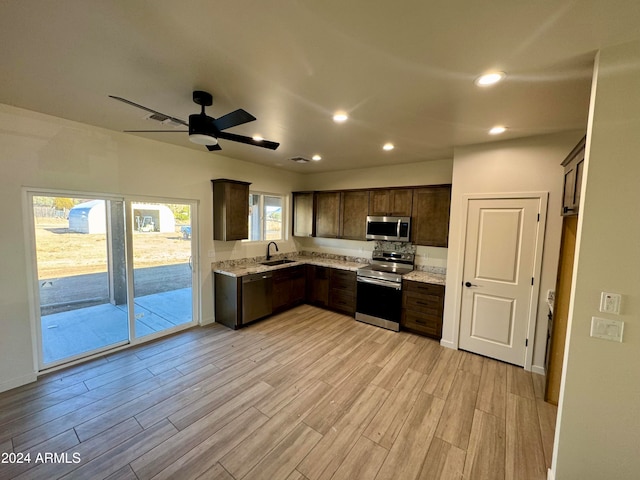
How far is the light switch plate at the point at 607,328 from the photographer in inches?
57.3

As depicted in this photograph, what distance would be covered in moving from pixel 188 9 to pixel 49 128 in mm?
2570

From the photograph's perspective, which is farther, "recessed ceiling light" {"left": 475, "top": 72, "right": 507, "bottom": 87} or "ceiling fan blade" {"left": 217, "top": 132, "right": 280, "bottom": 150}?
"ceiling fan blade" {"left": 217, "top": 132, "right": 280, "bottom": 150}

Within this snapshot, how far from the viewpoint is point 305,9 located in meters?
1.22

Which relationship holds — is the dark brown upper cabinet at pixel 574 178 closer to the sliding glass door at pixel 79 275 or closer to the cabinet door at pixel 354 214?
the cabinet door at pixel 354 214

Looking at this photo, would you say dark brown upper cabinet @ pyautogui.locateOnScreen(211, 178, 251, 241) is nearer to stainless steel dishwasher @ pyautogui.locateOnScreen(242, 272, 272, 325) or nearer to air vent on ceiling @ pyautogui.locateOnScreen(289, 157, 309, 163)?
stainless steel dishwasher @ pyautogui.locateOnScreen(242, 272, 272, 325)

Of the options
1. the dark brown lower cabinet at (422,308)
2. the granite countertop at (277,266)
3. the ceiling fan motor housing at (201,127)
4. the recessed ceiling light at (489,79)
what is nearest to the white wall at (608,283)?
the recessed ceiling light at (489,79)

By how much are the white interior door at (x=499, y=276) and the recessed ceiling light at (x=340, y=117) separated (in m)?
1.98

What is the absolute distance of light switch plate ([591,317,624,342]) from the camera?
4.77 feet

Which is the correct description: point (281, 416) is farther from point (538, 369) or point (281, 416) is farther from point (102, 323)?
point (102, 323)

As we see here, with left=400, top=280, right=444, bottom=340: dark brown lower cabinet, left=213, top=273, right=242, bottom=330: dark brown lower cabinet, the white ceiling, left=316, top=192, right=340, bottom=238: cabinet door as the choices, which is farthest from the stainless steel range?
the white ceiling

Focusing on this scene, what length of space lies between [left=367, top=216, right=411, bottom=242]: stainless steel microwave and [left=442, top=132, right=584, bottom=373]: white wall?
2.80 ft

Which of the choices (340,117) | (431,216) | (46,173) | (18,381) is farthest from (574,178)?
(18,381)

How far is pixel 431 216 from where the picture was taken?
402 cm

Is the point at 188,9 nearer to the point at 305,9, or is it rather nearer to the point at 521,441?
the point at 305,9
